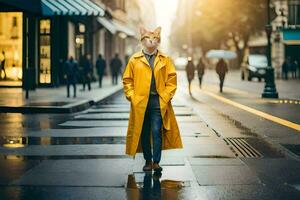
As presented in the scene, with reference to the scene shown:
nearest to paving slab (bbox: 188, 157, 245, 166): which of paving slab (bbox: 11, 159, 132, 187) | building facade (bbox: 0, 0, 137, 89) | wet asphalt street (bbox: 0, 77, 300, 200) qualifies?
wet asphalt street (bbox: 0, 77, 300, 200)

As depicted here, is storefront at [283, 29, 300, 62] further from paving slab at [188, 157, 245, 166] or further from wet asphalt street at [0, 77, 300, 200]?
paving slab at [188, 157, 245, 166]

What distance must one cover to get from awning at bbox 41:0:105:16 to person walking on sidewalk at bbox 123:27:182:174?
18209 mm

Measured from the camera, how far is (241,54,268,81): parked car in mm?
45062

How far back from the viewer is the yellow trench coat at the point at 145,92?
706cm

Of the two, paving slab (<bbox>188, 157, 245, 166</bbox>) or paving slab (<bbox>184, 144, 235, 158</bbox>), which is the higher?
paving slab (<bbox>184, 144, 235, 158</bbox>)

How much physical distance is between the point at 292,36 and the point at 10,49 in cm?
3710

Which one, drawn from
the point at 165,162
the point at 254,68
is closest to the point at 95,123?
the point at 165,162

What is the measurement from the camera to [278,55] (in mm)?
60094

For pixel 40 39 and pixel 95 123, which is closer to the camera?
pixel 95 123

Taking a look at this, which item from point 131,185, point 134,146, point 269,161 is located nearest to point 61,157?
point 134,146

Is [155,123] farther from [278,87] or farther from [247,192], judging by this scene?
[278,87]

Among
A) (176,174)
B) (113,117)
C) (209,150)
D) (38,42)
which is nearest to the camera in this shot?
(176,174)

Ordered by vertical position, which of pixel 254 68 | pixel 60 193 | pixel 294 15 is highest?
pixel 294 15

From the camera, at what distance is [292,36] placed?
58.6 meters
